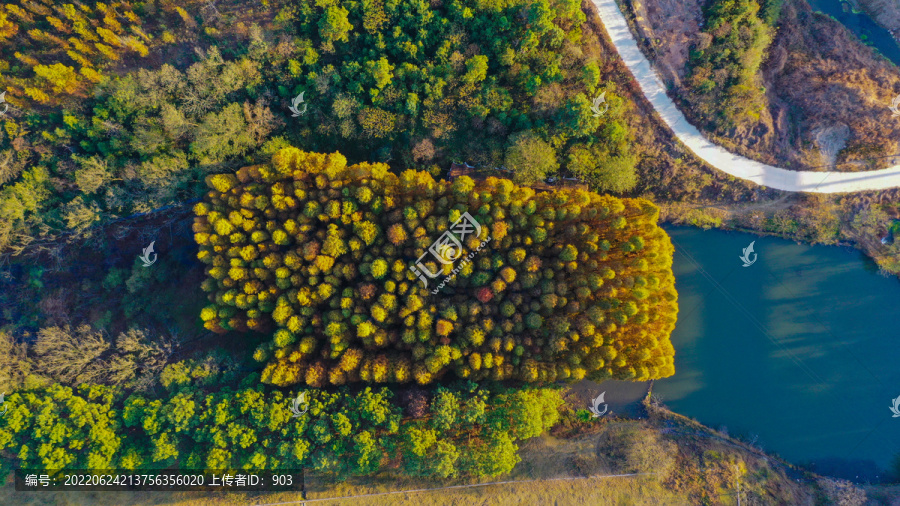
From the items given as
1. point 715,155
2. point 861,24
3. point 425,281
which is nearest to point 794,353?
point 715,155

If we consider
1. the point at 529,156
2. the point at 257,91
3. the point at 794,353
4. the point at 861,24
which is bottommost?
the point at 794,353

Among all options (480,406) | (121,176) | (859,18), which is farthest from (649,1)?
(121,176)

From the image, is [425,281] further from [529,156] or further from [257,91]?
[257,91]

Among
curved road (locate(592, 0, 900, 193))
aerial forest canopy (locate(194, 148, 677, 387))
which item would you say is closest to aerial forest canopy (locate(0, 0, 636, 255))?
curved road (locate(592, 0, 900, 193))

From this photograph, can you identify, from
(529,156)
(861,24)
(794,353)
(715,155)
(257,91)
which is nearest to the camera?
(529,156)

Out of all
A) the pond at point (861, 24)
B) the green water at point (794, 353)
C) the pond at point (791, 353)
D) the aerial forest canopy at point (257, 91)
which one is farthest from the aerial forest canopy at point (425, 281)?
the pond at point (861, 24)

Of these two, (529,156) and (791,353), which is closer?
(529,156)
